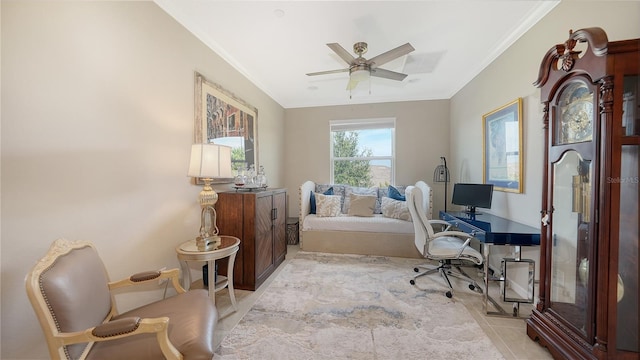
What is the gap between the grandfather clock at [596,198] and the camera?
3.74 feet

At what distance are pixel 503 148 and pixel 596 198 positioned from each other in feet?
4.86

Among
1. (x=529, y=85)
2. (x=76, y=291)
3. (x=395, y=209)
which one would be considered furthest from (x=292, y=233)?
(x=529, y=85)

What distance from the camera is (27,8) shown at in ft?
3.67

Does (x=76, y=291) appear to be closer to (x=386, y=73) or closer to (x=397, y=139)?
(x=386, y=73)

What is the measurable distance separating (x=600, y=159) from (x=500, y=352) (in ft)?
4.57

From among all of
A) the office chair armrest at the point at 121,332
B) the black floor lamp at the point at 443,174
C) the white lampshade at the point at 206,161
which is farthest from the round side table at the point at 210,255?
the black floor lamp at the point at 443,174

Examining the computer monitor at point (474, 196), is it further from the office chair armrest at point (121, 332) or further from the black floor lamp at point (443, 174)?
the office chair armrest at point (121, 332)

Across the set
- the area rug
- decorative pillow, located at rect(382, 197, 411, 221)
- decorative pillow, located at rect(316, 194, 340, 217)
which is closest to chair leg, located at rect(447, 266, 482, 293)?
the area rug

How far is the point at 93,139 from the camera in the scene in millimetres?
1385

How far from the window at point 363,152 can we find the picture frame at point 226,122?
1775mm

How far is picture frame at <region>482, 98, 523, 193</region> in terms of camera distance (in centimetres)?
226

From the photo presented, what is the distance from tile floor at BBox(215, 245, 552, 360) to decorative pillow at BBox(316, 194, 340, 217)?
155cm

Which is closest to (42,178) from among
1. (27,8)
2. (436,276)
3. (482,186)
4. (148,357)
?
(27,8)

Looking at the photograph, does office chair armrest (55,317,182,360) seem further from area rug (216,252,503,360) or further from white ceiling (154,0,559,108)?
white ceiling (154,0,559,108)
